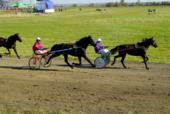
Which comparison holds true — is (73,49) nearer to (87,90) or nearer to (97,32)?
(87,90)

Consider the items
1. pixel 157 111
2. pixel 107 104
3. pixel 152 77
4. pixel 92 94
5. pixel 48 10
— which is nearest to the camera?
pixel 157 111

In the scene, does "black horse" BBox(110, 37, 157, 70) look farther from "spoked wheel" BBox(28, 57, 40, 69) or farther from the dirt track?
"spoked wheel" BBox(28, 57, 40, 69)

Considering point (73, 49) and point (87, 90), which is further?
point (73, 49)

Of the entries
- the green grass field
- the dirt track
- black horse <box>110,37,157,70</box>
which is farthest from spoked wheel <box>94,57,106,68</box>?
the green grass field

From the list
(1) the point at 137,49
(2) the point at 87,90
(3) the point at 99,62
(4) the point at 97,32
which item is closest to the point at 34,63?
(3) the point at 99,62

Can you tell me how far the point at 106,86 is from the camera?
16.1 m

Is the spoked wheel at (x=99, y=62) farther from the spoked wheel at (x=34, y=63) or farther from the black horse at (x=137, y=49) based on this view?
the spoked wheel at (x=34, y=63)

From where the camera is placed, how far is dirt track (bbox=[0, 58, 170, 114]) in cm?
1312

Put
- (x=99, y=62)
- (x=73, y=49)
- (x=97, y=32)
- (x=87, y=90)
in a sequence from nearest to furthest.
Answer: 1. (x=87, y=90)
2. (x=73, y=49)
3. (x=99, y=62)
4. (x=97, y=32)

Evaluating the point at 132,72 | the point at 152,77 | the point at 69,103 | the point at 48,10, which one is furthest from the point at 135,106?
the point at 48,10

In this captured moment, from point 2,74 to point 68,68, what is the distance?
319 centimetres

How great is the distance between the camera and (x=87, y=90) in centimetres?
1540

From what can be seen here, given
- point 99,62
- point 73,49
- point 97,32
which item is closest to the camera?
point 73,49

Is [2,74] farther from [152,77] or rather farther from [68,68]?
[152,77]
